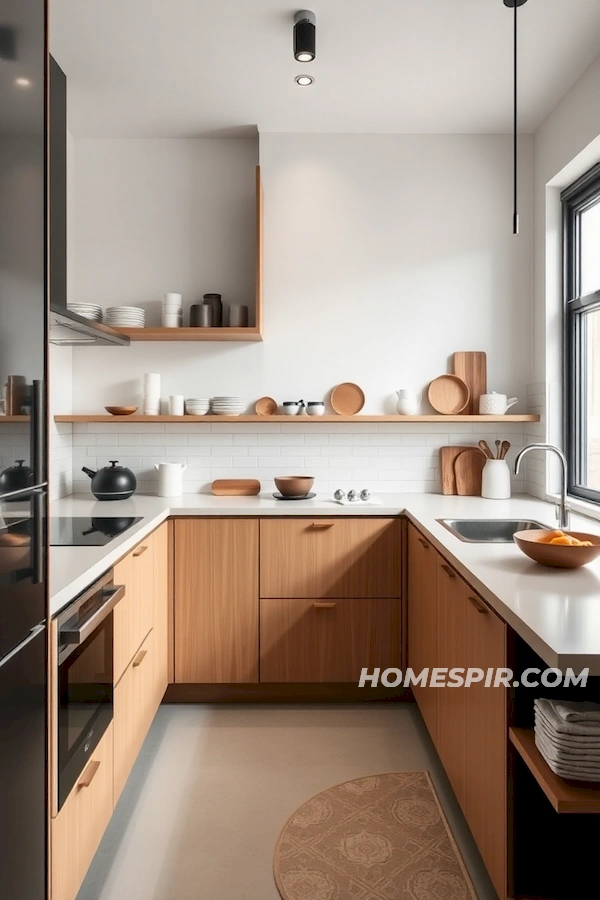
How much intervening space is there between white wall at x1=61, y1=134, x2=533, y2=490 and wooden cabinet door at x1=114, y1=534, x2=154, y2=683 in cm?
104

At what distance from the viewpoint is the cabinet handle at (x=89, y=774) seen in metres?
1.72

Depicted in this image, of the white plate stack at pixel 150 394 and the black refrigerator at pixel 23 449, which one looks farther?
the white plate stack at pixel 150 394

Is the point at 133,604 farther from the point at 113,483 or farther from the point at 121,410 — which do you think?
the point at 121,410

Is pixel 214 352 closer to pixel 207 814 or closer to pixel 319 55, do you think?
pixel 319 55

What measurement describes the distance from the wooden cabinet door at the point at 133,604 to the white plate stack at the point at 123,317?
118 centimetres

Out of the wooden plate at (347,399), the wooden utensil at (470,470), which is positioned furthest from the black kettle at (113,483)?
the wooden utensil at (470,470)

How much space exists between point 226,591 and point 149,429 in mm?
1081

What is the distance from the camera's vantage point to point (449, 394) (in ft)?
11.9

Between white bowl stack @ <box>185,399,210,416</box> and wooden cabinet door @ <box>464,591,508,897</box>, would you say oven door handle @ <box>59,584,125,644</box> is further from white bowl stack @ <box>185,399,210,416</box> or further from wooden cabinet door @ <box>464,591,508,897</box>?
white bowl stack @ <box>185,399,210,416</box>

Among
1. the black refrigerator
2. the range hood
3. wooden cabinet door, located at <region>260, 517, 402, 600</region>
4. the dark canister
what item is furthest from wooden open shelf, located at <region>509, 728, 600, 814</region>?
the dark canister

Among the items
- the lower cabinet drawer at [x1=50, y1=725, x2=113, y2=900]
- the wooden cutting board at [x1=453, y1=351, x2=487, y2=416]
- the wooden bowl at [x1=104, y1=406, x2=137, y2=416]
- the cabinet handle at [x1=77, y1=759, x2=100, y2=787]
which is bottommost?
the lower cabinet drawer at [x1=50, y1=725, x2=113, y2=900]

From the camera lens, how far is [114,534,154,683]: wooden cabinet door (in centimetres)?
215

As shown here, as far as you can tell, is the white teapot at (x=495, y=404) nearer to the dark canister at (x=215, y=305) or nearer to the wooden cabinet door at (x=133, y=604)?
the dark canister at (x=215, y=305)

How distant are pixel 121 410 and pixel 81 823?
2.12 metres
